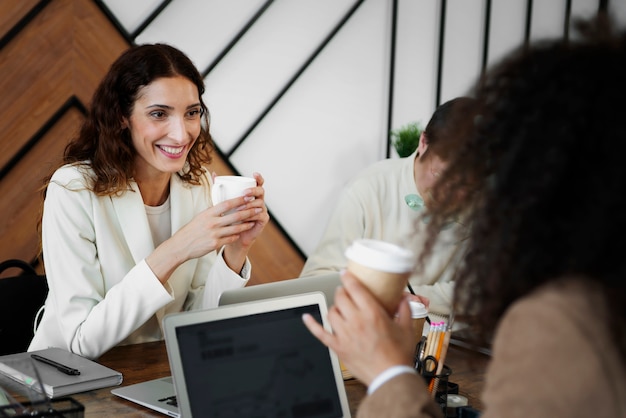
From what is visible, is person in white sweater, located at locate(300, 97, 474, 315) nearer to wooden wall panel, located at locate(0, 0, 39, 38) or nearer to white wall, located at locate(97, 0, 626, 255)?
white wall, located at locate(97, 0, 626, 255)

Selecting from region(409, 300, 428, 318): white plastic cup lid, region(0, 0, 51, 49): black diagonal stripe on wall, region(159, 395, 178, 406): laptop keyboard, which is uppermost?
region(0, 0, 51, 49): black diagonal stripe on wall

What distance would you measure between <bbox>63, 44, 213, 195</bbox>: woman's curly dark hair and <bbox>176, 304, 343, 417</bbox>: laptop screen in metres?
0.84

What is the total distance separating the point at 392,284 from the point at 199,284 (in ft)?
4.13

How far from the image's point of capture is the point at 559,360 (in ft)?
2.70

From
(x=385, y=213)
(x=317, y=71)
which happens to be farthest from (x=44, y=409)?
(x=317, y=71)

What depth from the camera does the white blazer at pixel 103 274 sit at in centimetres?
184

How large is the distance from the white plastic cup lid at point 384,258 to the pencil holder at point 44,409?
1.62 feet

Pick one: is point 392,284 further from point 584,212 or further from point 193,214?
point 193,214

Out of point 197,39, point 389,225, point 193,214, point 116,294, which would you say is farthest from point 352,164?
point 116,294

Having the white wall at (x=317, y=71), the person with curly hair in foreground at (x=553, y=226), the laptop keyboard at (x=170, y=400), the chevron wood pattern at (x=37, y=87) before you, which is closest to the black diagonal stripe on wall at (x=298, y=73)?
the white wall at (x=317, y=71)

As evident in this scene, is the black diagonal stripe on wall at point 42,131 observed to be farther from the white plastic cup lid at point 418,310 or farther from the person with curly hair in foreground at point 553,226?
the person with curly hair in foreground at point 553,226

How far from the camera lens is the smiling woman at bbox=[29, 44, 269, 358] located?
187 cm

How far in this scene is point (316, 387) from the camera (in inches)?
54.9

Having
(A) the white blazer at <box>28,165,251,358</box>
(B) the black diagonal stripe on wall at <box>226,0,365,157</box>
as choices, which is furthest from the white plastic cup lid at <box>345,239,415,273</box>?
(B) the black diagonal stripe on wall at <box>226,0,365,157</box>
